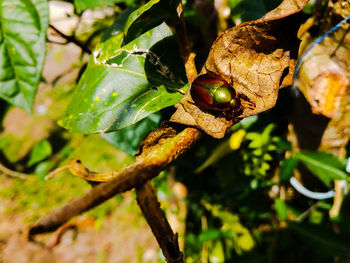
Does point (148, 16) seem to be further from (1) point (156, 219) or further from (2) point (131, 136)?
(2) point (131, 136)

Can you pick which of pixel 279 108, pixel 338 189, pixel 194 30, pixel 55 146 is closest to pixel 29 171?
pixel 55 146

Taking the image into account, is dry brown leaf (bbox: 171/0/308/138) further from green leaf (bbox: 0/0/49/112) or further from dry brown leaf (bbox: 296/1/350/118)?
green leaf (bbox: 0/0/49/112)

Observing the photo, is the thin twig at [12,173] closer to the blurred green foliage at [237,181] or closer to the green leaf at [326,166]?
the blurred green foliage at [237,181]

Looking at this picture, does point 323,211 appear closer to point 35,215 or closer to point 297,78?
point 297,78

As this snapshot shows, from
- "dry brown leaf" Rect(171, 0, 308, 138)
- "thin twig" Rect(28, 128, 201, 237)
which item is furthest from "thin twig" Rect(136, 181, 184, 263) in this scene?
"dry brown leaf" Rect(171, 0, 308, 138)

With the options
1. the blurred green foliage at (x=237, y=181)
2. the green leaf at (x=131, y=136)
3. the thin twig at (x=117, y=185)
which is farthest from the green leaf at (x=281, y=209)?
the thin twig at (x=117, y=185)

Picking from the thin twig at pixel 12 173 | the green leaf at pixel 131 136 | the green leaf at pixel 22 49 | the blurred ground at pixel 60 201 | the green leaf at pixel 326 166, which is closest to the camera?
the green leaf at pixel 22 49
